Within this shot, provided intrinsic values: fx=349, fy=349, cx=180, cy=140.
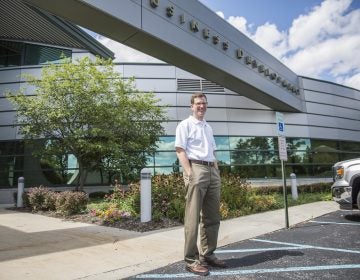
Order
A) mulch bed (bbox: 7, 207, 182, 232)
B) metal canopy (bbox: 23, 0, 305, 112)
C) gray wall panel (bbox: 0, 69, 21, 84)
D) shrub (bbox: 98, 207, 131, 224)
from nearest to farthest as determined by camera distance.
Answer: mulch bed (bbox: 7, 207, 182, 232) < shrub (bbox: 98, 207, 131, 224) < metal canopy (bbox: 23, 0, 305, 112) < gray wall panel (bbox: 0, 69, 21, 84)

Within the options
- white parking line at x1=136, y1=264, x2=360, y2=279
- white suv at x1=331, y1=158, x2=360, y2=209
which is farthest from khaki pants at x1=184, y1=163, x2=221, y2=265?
white suv at x1=331, y1=158, x2=360, y2=209

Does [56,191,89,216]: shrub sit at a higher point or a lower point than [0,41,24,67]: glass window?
lower

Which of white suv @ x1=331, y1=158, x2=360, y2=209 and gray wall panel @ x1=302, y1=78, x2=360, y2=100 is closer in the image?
white suv @ x1=331, y1=158, x2=360, y2=209

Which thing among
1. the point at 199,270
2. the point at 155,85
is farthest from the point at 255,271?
the point at 155,85

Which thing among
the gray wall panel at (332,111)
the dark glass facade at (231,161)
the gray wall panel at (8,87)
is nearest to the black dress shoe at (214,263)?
the dark glass facade at (231,161)

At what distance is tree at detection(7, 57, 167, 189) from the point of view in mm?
13391

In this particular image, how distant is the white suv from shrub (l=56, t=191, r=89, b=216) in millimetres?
6557

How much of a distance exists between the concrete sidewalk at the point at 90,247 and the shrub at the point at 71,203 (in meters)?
1.04

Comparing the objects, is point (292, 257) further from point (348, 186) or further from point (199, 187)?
point (348, 186)

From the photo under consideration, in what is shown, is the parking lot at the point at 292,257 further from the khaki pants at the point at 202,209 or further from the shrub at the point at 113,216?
the shrub at the point at 113,216

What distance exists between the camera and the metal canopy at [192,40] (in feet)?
31.7

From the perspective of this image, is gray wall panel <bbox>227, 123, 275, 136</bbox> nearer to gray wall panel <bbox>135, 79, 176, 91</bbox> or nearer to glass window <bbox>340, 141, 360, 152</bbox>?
gray wall panel <bbox>135, 79, 176, 91</bbox>

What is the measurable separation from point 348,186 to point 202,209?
4580 millimetres

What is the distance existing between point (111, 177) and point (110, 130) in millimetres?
4290
